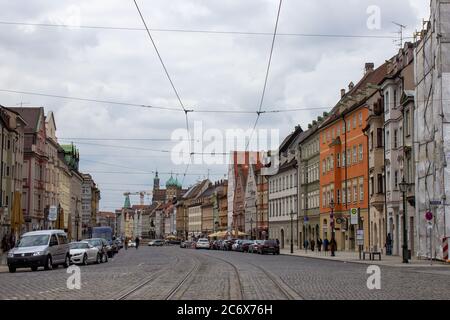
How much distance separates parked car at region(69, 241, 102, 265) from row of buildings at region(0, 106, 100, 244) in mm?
3754

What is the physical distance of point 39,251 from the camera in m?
36.3

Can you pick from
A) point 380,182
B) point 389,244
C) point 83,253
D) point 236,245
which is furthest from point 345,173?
point 83,253

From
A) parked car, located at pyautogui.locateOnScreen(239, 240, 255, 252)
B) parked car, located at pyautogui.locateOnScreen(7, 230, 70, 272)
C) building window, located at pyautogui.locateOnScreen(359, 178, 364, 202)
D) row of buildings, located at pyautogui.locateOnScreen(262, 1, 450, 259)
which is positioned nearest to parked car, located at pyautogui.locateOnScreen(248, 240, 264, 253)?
parked car, located at pyautogui.locateOnScreen(239, 240, 255, 252)

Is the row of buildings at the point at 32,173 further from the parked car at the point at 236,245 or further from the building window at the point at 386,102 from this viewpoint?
the building window at the point at 386,102

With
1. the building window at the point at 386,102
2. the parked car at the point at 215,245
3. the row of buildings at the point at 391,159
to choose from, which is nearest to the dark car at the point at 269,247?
the row of buildings at the point at 391,159

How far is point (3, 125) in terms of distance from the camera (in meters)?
67.9

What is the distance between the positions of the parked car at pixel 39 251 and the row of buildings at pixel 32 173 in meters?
6.96

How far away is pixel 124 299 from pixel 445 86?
32199 millimetres

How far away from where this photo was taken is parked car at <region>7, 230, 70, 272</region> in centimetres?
3597

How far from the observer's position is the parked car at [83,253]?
142ft

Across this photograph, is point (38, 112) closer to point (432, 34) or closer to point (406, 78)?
point (406, 78)

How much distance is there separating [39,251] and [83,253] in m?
7.16
